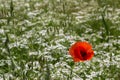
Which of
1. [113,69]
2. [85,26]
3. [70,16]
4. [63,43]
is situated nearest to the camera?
[113,69]

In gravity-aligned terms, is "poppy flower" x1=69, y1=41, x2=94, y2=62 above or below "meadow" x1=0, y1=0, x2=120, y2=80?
above

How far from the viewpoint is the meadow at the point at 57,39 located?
5.66 m

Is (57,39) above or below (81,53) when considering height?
below

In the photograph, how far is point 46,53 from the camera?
6.30 meters

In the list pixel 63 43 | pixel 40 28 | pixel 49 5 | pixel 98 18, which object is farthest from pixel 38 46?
pixel 49 5

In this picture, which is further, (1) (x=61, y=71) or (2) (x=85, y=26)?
(2) (x=85, y=26)

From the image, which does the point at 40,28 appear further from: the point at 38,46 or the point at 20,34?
the point at 38,46

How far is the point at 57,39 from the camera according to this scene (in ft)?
23.8

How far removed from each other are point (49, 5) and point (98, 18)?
1.74m

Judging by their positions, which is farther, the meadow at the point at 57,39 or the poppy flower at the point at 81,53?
the meadow at the point at 57,39

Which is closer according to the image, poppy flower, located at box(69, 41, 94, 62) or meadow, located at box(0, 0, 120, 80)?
poppy flower, located at box(69, 41, 94, 62)

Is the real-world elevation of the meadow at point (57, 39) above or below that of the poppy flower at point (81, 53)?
below

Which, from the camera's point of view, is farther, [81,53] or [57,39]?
[57,39]

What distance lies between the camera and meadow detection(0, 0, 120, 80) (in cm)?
566
